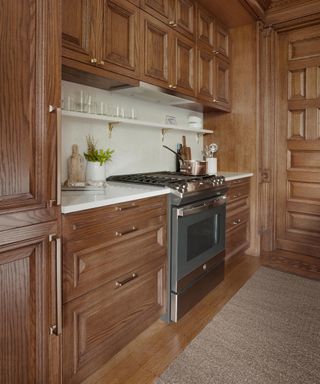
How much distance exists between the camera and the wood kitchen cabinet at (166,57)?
215cm

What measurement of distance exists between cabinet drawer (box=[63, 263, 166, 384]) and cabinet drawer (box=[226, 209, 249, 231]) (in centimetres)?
117

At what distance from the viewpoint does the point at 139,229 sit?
172 centimetres

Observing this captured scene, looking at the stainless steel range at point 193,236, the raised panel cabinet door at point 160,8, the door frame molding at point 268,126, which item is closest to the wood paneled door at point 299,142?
the door frame molding at point 268,126

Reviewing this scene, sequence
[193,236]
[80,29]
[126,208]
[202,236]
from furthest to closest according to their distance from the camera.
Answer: [202,236]
[193,236]
[80,29]
[126,208]

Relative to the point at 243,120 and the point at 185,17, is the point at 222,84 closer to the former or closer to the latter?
the point at 243,120

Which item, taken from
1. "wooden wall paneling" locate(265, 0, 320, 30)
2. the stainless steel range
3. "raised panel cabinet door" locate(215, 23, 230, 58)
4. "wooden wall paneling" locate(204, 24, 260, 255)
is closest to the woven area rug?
the stainless steel range

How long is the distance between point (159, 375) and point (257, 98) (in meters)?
2.76

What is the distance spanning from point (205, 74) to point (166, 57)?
0.63m

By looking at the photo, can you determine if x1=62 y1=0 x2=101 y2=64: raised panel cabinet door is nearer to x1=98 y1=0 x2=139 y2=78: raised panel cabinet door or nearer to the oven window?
x1=98 y1=0 x2=139 y2=78: raised panel cabinet door

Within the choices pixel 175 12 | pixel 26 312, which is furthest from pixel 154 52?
pixel 26 312

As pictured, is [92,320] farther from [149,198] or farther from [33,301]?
[149,198]

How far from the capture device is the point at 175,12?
94.3 inches

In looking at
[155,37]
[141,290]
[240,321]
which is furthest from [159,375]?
[155,37]

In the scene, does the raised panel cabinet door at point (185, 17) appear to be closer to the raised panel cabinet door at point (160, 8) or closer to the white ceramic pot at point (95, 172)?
the raised panel cabinet door at point (160, 8)
